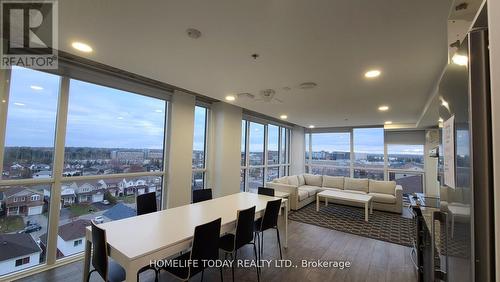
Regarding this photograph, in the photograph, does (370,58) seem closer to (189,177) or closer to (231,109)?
(231,109)

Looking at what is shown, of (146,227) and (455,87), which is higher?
(455,87)

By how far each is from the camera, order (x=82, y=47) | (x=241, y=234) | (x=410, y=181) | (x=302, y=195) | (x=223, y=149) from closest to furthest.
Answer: (x=82, y=47), (x=241, y=234), (x=223, y=149), (x=302, y=195), (x=410, y=181)

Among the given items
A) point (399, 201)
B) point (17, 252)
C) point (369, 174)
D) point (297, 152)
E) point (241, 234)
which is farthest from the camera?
point (297, 152)

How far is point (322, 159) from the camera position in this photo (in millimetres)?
8242

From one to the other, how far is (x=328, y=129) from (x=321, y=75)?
5.87 metres

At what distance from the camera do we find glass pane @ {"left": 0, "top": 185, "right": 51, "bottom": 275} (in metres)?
2.34

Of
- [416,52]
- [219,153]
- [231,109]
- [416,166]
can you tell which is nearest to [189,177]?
[219,153]

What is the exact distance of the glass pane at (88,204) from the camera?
9.07 ft

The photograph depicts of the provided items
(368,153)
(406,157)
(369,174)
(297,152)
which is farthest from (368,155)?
(297,152)

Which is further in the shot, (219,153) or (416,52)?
(219,153)

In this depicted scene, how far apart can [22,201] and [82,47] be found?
192cm

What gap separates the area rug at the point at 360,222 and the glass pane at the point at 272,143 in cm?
200

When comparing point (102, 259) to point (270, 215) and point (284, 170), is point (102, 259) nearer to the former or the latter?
point (270, 215)

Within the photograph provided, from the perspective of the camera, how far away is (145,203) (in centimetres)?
275
